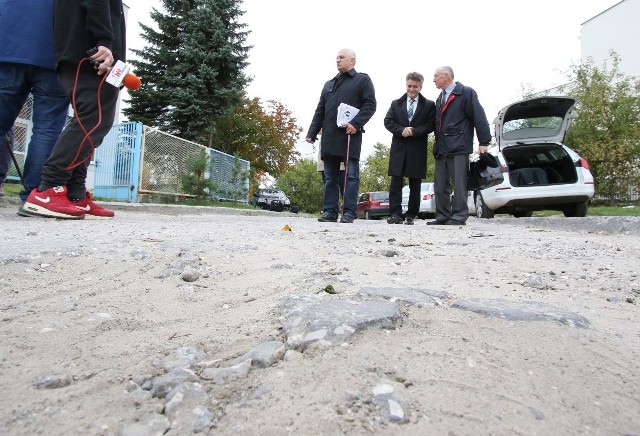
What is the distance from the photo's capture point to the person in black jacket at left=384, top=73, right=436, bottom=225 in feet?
19.7

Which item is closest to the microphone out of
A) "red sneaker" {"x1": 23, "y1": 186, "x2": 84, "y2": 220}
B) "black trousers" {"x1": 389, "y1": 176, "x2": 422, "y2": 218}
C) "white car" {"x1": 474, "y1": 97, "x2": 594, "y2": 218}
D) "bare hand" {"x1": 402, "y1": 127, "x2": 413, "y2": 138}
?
"red sneaker" {"x1": 23, "y1": 186, "x2": 84, "y2": 220}

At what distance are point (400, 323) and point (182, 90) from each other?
2040 centimetres

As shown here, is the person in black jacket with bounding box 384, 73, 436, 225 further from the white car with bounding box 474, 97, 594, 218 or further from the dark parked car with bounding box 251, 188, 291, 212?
the dark parked car with bounding box 251, 188, 291, 212

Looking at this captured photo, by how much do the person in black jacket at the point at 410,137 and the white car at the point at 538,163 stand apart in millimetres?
2173

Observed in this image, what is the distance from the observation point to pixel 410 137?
6125mm

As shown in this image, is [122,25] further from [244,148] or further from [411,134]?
[244,148]

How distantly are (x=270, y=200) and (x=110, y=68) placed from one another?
21753 millimetres

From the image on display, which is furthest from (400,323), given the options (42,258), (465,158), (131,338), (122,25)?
(465,158)

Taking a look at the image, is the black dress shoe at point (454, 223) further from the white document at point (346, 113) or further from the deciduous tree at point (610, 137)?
the deciduous tree at point (610, 137)

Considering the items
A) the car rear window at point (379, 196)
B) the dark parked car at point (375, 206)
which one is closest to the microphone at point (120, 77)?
the dark parked car at point (375, 206)

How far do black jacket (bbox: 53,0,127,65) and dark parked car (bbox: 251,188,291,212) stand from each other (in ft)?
70.1

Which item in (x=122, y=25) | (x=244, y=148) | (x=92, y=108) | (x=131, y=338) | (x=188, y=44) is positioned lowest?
(x=131, y=338)

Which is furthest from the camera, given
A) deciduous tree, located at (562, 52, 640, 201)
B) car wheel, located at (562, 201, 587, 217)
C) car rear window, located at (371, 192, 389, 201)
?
car rear window, located at (371, 192, 389, 201)

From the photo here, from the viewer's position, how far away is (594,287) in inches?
79.0
